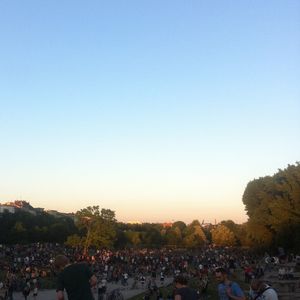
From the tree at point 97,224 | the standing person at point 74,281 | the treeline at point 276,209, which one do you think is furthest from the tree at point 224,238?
the standing person at point 74,281

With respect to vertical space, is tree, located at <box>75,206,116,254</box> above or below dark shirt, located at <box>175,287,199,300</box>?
above

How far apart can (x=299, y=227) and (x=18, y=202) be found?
172328 mm

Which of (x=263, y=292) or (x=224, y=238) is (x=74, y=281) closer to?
(x=263, y=292)

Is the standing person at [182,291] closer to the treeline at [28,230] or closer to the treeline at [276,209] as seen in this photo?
the treeline at [276,209]

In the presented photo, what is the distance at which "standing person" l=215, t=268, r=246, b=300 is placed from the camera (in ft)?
23.0

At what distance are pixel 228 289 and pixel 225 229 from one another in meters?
106

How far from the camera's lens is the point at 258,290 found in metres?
7.32

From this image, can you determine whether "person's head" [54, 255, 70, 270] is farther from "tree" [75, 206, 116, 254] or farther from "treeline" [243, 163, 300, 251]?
"tree" [75, 206, 116, 254]

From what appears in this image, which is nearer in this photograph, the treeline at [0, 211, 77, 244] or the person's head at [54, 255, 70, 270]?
the person's head at [54, 255, 70, 270]

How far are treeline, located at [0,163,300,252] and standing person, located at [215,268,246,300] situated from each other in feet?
108

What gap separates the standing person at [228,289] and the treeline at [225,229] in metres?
32.8

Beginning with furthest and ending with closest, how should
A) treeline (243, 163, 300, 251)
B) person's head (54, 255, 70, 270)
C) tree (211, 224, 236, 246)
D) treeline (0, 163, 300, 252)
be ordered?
tree (211, 224, 236, 246), treeline (0, 163, 300, 252), treeline (243, 163, 300, 251), person's head (54, 255, 70, 270)

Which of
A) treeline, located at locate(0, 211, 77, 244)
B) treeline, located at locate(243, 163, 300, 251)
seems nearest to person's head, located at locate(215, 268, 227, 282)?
treeline, located at locate(243, 163, 300, 251)

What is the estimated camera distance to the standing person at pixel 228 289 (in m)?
7.01
